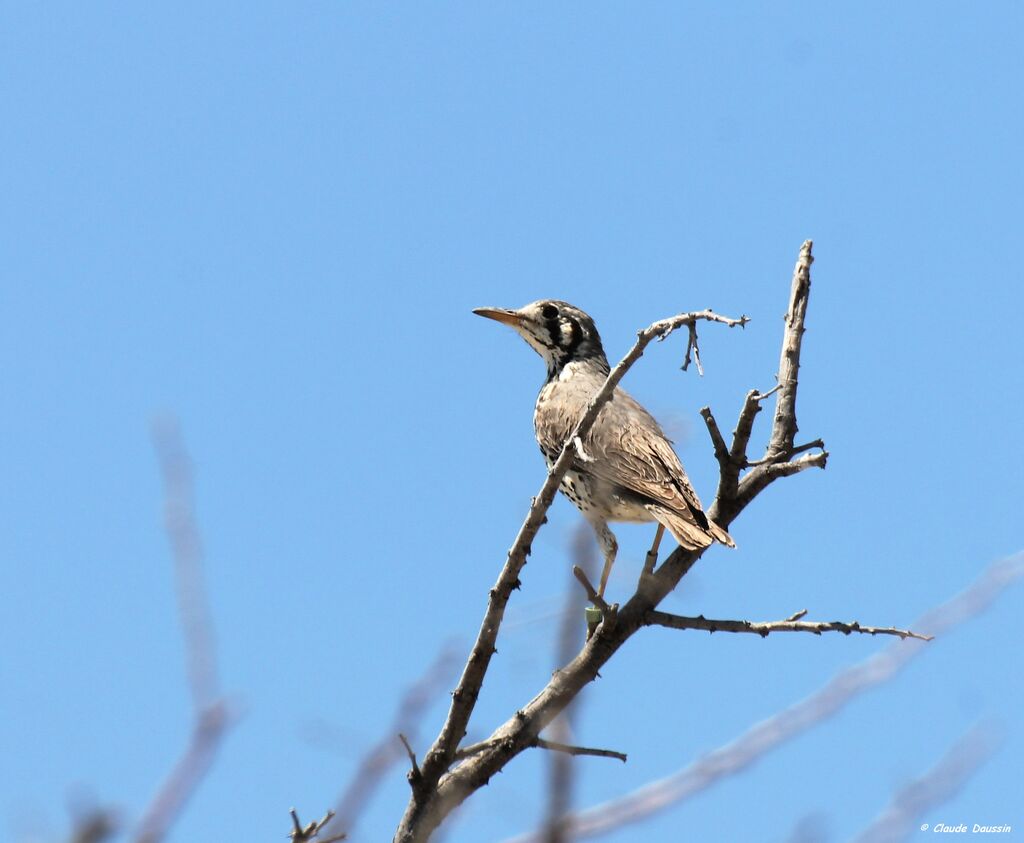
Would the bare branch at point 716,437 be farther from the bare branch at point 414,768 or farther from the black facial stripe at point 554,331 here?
the black facial stripe at point 554,331

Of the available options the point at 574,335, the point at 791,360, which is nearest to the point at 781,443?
the point at 791,360

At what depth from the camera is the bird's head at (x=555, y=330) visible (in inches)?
389

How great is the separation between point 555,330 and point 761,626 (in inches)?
199

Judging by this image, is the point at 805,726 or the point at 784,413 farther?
the point at 784,413

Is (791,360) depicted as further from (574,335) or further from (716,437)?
(574,335)

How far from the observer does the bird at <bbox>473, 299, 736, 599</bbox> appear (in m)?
6.73

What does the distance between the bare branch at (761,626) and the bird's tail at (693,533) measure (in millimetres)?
697

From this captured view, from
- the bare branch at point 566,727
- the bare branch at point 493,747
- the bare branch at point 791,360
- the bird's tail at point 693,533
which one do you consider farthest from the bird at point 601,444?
the bare branch at point 566,727

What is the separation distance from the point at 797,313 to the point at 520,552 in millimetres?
2210

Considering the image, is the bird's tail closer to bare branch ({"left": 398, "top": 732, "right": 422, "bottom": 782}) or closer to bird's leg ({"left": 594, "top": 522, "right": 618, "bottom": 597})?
bird's leg ({"left": 594, "top": 522, "right": 618, "bottom": 597})

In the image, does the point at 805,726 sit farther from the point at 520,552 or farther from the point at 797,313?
the point at 797,313

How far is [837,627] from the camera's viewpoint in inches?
196

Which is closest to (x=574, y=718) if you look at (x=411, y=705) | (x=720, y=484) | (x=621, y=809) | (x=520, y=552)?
(x=621, y=809)

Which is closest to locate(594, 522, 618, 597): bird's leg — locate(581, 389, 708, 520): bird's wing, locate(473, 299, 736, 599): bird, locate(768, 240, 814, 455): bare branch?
locate(473, 299, 736, 599): bird
